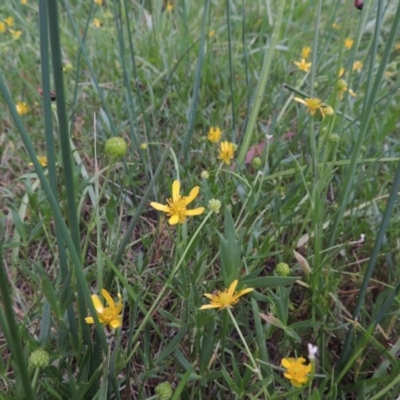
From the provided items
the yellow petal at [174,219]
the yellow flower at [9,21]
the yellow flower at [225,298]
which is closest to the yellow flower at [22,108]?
the yellow flower at [9,21]

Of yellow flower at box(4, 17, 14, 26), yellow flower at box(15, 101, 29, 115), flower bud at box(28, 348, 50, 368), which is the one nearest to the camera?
flower bud at box(28, 348, 50, 368)

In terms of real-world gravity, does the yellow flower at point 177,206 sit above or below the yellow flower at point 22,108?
above

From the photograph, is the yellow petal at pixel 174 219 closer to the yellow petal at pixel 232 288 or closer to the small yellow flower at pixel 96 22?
the yellow petal at pixel 232 288

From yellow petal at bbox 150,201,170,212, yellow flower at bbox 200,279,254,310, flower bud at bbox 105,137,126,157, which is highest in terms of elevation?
flower bud at bbox 105,137,126,157

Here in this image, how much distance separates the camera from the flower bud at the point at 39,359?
1.72 feet

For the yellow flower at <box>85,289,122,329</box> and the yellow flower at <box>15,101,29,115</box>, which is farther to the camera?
the yellow flower at <box>15,101,29,115</box>

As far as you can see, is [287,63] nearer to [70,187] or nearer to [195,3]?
[195,3]

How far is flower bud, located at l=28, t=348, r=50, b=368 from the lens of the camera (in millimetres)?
524

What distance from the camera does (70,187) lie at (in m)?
0.51

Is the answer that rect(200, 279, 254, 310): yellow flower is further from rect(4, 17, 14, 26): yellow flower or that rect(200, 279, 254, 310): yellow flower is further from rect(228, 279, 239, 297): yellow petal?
rect(4, 17, 14, 26): yellow flower

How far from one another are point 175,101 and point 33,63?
19.0 inches

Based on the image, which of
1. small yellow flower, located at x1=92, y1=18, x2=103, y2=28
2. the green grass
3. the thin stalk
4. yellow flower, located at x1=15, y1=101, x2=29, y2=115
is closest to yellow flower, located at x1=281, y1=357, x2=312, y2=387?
the green grass

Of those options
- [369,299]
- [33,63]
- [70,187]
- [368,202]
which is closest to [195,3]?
[33,63]

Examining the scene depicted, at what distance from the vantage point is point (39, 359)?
0.52 meters
